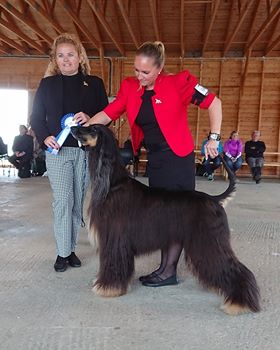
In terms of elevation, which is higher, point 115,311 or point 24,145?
point 24,145

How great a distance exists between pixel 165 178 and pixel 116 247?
1.82 feet

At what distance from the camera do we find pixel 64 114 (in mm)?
2602

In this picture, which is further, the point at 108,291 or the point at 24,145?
the point at 24,145

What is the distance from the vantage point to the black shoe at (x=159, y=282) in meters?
2.45

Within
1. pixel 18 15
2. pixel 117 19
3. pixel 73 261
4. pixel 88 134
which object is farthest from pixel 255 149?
pixel 88 134

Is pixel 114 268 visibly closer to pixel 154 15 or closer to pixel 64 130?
pixel 64 130

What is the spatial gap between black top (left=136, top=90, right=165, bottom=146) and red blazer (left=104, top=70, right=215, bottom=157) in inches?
1.0

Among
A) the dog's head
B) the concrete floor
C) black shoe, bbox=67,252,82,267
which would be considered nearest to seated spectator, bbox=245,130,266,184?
the concrete floor

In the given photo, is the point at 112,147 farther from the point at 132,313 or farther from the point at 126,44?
the point at 126,44

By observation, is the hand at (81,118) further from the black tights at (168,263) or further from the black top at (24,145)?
the black top at (24,145)

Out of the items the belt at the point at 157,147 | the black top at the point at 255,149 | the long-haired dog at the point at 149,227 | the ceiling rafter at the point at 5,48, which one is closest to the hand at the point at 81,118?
the long-haired dog at the point at 149,227

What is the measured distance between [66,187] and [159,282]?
903mm

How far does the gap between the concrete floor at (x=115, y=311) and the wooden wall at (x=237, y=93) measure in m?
9.05

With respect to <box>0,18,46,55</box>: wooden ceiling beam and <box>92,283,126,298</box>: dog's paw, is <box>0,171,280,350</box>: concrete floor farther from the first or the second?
<box>0,18,46,55</box>: wooden ceiling beam
